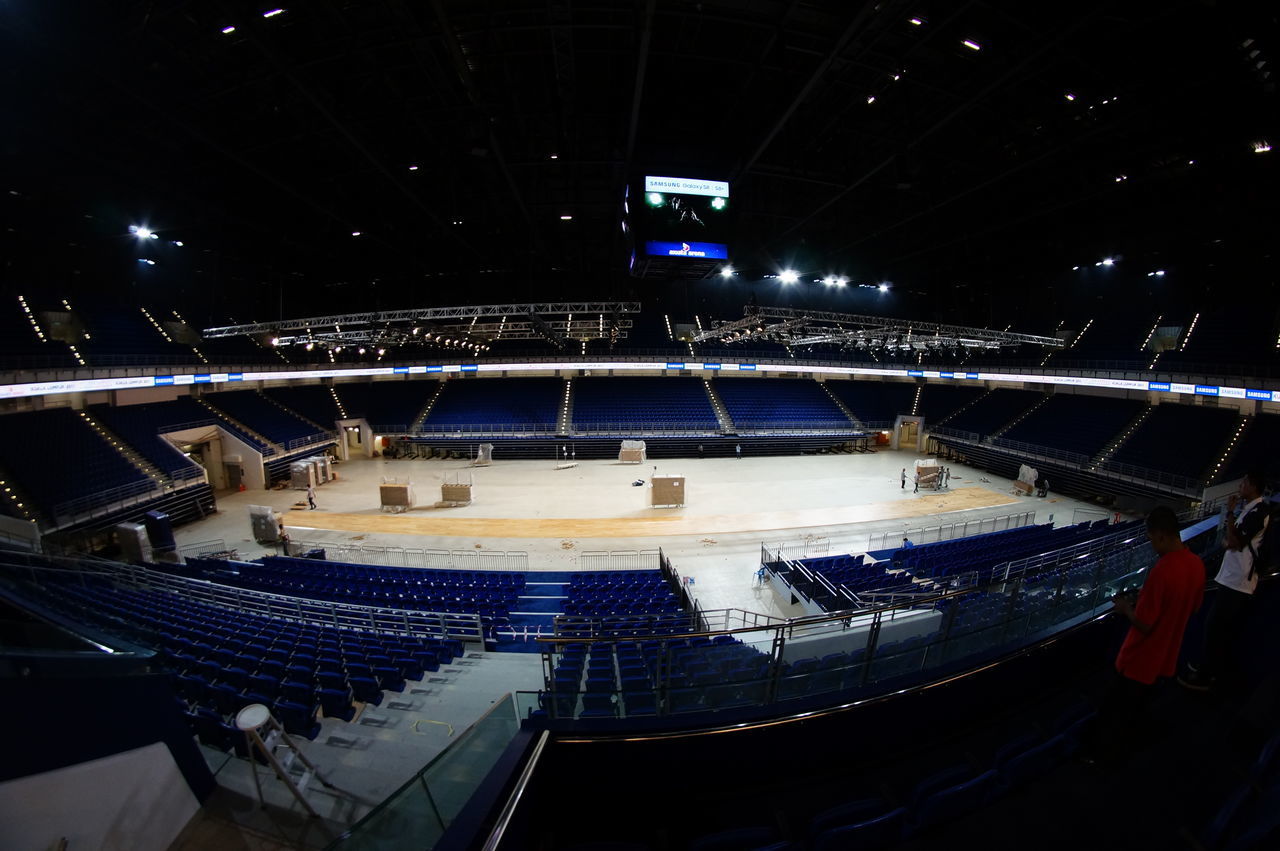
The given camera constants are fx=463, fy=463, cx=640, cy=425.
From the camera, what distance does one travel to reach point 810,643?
3.74 metres

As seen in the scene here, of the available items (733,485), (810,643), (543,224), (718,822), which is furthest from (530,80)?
(733,485)

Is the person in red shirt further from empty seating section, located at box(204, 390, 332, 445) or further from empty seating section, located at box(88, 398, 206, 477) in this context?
empty seating section, located at box(204, 390, 332, 445)

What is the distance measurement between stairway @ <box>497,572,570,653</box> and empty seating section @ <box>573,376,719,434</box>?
16732 millimetres

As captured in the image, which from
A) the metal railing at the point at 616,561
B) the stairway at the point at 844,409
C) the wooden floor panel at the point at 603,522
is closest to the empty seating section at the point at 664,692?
the metal railing at the point at 616,561

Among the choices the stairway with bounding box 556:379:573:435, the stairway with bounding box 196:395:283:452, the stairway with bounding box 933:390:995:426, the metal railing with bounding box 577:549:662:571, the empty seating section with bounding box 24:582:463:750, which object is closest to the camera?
the empty seating section with bounding box 24:582:463:750

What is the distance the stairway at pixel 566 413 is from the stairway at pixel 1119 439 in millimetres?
25400

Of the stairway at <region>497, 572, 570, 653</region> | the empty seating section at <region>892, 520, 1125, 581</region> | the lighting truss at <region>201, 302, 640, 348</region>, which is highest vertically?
the lighting truss at <region>201, 302, 640, 348</region>

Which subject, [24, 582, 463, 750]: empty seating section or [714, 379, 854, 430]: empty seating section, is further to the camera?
[714, 379, 854, 430]: empty seating section

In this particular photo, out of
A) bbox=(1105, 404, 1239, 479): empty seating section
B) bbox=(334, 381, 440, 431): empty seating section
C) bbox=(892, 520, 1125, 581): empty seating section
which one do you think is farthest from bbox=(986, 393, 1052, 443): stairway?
bbox=(334, 381, 440, 431): empty seating section

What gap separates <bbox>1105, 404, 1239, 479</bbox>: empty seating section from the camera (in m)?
18.6

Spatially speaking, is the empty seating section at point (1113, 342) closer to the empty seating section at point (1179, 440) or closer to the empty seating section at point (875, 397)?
the empty seating section at point (1179, 440)

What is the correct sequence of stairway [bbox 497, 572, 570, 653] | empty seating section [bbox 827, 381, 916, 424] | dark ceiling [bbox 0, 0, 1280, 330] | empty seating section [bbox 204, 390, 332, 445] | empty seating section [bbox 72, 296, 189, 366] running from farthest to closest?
empty seating section [bbox 827, 381, 916, 424], empty seating section [bbox 204, 390, 332, 445], empty seating section [bbox 72, 296, 189, 366], stairway [bbox 497, 572, 570, 653], dark ceiling [bbox 0, 0, 1280, 330]

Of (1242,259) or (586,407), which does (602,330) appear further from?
(1242,259)

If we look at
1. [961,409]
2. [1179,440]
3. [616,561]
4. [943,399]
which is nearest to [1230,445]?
[1179,440]
